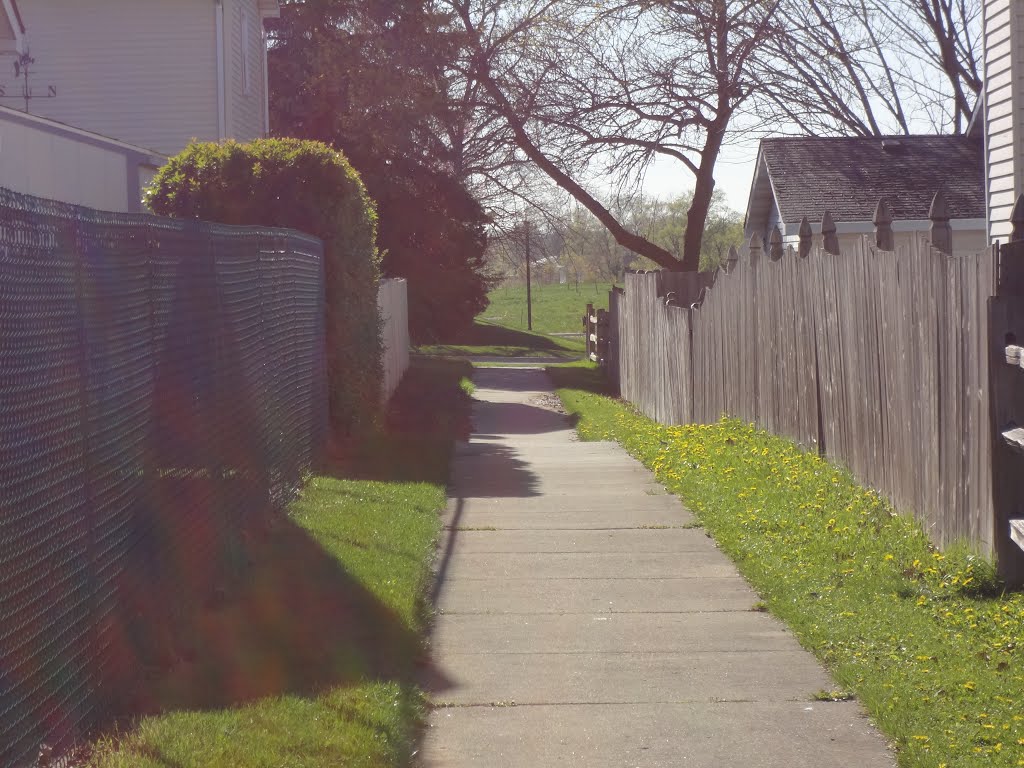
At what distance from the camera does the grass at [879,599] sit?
4.48 metres

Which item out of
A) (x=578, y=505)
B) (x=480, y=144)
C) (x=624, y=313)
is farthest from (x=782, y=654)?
(x=480, y=144)

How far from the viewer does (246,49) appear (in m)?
22.2

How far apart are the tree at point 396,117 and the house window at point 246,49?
23.2 feet

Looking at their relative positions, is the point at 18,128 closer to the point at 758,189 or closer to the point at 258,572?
the point at 258,572

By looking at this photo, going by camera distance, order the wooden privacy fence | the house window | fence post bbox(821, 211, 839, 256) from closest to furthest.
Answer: the wooden privacy fence, fence post bbox(821, 211, 839, 256), the house window

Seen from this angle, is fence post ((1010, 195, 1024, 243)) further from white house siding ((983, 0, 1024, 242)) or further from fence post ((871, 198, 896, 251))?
white house siding ((983, 0, 1024, 242))

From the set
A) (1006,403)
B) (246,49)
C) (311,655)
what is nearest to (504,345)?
(246,49)

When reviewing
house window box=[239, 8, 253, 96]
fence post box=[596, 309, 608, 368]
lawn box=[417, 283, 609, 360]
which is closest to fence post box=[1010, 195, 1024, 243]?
house window box=[239, 8, 253, 96]

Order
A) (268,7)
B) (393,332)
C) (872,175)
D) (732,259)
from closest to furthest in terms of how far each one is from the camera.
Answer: (732,259) < (393,332) < (872,175) < (268,7)

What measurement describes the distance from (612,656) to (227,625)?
1.80 metres

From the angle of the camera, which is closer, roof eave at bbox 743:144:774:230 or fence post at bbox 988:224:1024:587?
fence post at bbox 988:224:1024:587

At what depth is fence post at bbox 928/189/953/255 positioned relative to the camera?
7.08 m

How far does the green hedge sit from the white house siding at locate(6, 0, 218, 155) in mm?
8896

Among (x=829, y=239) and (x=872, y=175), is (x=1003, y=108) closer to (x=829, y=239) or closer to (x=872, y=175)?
(x=829, y=239)
